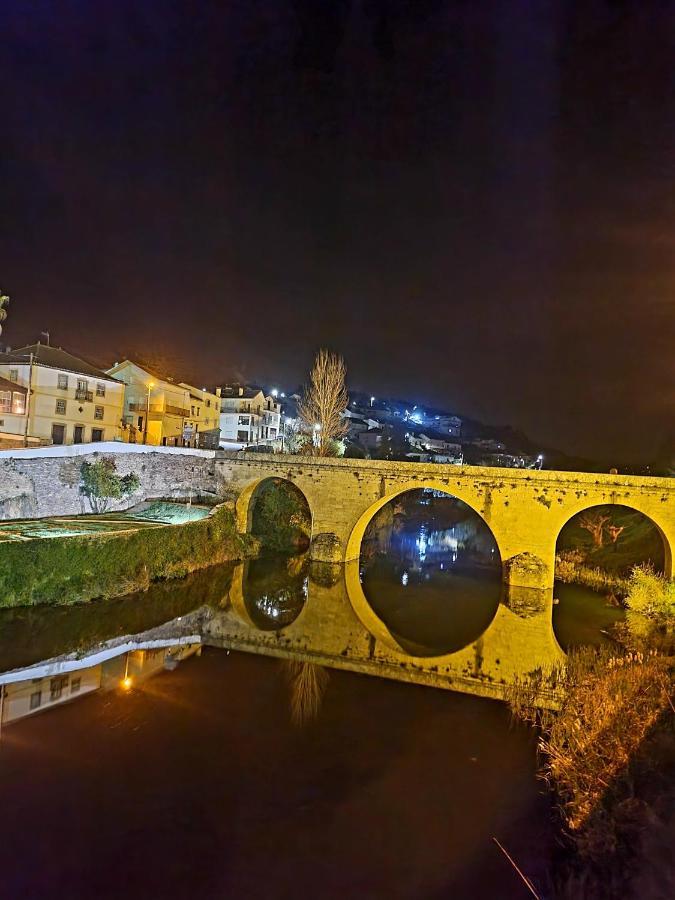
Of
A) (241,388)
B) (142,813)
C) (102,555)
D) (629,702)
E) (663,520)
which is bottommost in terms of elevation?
(142,813)

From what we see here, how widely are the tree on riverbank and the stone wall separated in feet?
1.04

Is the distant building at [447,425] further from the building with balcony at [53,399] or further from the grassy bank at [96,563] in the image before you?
the grassy bank at [96,563]

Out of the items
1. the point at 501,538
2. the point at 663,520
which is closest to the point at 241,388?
the point at 501,538

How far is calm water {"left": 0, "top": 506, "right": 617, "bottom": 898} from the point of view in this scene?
7891 mm

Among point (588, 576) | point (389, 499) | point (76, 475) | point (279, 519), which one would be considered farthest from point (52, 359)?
point (588, 576)

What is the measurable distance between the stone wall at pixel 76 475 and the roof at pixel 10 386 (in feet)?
21.0

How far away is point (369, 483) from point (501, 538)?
775 centimetres

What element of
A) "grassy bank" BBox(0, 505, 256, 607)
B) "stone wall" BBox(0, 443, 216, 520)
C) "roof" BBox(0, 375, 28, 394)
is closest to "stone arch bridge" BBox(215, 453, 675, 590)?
"stone wall" BBox(0, 443, 216, 520)

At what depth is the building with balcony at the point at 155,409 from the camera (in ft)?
135

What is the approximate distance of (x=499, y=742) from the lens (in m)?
12.2

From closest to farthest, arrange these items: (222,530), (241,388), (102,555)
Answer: (102,555) < (222,530) < (241,388)

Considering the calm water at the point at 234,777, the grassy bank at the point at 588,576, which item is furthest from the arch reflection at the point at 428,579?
the grassy bank at the point at 588,576

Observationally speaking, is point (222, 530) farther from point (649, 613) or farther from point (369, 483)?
point (649, 613)

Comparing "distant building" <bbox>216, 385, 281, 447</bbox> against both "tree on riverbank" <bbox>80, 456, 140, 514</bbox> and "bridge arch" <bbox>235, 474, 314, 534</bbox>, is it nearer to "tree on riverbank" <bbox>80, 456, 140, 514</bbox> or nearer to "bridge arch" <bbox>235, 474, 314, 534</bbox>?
"bridge arch" <bbox>235, 474, 314, 534</bbox>
